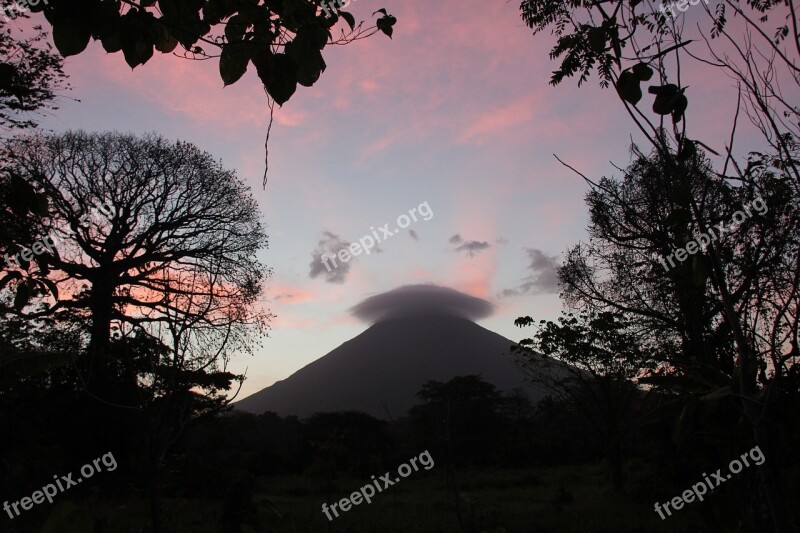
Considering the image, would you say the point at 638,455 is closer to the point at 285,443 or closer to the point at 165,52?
the point at 285,443

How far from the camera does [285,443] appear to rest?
106 feet

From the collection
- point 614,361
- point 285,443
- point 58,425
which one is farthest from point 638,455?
point 58,425

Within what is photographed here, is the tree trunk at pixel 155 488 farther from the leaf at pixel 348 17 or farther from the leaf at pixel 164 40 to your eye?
the leaf at pixel 348 17

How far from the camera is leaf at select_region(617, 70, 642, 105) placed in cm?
137

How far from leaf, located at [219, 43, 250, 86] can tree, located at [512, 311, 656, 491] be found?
14.4 meters

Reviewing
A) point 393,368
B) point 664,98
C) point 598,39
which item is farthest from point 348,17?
point 393,368

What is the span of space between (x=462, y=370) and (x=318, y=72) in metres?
109

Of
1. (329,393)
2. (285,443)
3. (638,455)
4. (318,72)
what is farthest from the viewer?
(329,393)

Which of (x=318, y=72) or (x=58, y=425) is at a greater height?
(x=58, y=425)

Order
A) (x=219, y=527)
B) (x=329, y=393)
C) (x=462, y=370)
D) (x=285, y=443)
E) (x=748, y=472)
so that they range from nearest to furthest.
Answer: (x=748, y=472)
(x=219, y=527)
(x=285, y=443)
(x=329, y=393)
(x=462, y=370)

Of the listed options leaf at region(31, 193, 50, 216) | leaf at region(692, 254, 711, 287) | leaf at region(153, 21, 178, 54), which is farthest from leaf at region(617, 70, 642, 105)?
leaf at region(31, 193, 50, 216)

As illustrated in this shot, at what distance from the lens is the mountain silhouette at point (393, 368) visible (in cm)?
9531

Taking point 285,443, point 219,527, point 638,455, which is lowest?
point 638,455

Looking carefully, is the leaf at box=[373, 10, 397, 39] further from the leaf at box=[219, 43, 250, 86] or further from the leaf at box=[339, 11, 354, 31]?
the leaf at box=[219, 43, 250, 86]
